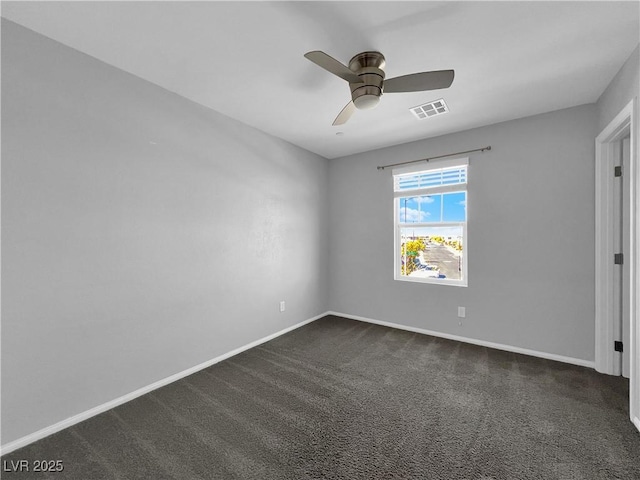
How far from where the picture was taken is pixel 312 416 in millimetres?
2029

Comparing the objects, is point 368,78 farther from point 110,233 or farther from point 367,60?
point 110,233

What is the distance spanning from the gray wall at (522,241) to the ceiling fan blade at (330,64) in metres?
2.24

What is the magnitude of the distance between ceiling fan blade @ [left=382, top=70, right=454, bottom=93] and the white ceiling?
28cm

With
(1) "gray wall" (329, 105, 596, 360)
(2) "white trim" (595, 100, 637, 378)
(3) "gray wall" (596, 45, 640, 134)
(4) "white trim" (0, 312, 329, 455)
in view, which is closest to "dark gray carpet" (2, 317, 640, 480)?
(4) "white trim" (0, 312, 329, 455)

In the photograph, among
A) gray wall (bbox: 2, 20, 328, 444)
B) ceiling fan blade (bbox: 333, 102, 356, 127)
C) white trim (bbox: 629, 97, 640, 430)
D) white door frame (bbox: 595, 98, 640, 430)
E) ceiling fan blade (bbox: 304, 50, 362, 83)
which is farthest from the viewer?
white door frame (bbox: 595, 98, 640, 430)

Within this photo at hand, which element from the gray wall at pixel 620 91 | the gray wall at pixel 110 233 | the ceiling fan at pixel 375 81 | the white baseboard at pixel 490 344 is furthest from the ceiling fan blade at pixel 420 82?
the white baseboard at pixel 490 344

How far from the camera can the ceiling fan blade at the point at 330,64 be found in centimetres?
154

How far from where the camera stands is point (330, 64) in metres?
1.66

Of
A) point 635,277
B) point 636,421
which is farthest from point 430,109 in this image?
point 636,421

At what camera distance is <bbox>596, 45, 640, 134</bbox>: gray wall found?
1.96m

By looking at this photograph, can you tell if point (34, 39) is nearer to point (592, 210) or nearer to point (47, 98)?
point (47, 98)

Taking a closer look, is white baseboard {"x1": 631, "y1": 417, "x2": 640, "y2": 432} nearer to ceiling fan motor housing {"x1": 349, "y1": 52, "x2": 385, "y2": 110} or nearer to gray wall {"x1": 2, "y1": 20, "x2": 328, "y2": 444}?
ceiling fan motor housing {"x1": 349, "y1": 52, "x2": 385, "y2": 110}

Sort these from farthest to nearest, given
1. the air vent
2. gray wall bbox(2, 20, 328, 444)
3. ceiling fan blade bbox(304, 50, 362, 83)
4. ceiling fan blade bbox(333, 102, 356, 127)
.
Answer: the air vent → ceiling fan blade bbox(333, 102, 356, 127) → gray wall bbox(2, 20, 328, 444) → ceiling fan blade bbox(304, 50, 362, 83)

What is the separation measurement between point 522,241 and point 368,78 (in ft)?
8.29
